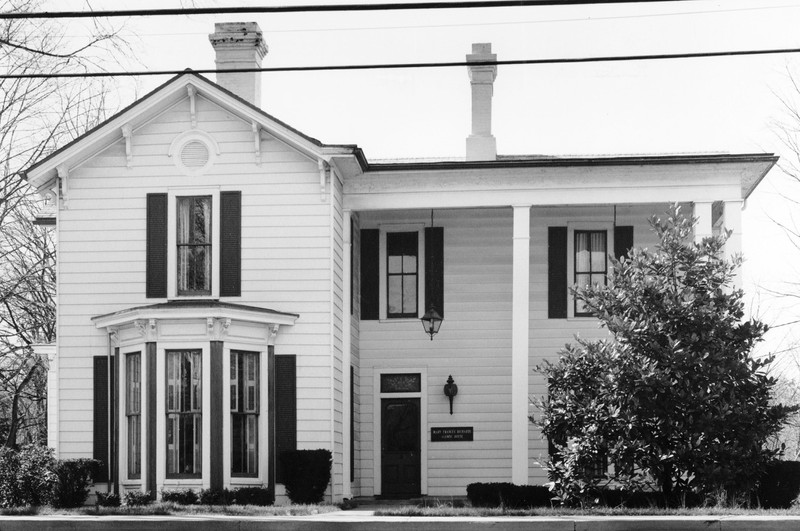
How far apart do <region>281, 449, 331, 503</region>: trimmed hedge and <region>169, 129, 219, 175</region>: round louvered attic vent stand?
563cm

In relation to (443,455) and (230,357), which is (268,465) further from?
(443,455)

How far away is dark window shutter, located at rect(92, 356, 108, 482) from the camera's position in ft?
72.6

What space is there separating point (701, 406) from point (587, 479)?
209 cm

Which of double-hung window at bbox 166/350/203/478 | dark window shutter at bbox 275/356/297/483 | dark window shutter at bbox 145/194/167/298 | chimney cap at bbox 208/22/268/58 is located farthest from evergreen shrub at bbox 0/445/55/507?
Result: chimney cap at bbox 208/22/268/58

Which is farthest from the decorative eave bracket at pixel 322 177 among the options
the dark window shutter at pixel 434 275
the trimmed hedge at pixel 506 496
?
the trimmed hedge at pixel 506 496

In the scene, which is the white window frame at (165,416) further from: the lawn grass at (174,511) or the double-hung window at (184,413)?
the lawn grass at (174,511)

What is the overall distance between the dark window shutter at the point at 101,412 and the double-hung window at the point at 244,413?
99.7 inches

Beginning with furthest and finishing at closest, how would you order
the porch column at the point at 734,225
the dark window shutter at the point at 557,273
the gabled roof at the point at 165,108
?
the dark window shutter at the point at 557,273
the porch column at the point at 734,225
the gabled roof at the point at 165,108

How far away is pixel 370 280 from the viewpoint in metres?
25.2

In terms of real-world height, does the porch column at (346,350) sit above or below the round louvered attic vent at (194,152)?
below

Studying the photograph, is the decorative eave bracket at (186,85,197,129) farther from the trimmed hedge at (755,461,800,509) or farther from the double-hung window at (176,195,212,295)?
the trimmed hedge at (755,461,800,509)

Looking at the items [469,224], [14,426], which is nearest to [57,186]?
[469,224]

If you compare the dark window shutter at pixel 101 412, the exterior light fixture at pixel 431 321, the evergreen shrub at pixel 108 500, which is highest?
the exterior light fixture at pixel 431 321

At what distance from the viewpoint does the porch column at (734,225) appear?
2280 centimetres
